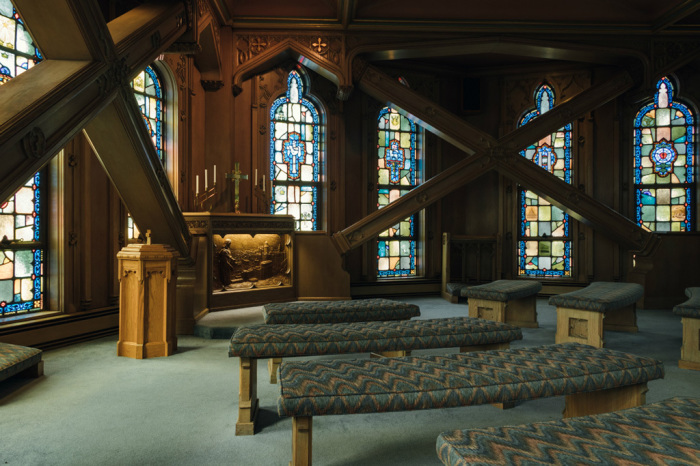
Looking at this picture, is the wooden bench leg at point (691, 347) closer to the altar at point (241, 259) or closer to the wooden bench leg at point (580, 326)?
the wooden bench leg at point (580, 326)

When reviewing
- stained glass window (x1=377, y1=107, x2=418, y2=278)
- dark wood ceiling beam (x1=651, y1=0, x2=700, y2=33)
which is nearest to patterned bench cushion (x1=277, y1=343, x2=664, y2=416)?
stained glass window (x1=377, y1=107, x2=418, y2=278)

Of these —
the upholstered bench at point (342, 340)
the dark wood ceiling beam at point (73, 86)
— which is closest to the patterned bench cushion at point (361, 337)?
the upholstered bench at point (342, 340)

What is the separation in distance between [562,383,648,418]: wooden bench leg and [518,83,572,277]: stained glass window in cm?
807

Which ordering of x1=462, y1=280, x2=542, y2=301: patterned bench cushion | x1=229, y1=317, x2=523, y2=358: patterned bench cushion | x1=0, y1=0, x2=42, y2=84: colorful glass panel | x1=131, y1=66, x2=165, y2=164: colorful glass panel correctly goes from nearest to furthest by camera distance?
x1=229, y1=317, x2=523, y2=358: patterned bench cushion, x1=0, y1=0, x2=42, y2=84: colorful glass panel, x1=462, y1=280, x2=542, y2=301: patterned bench cushion, x1=131, y1=66, x2=165, y2=164: colorful glass panel

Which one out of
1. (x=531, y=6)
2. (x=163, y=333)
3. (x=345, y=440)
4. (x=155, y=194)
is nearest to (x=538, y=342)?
(x=345, y=440)

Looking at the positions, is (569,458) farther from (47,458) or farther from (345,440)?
(47,458)

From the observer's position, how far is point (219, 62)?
8.36 meters

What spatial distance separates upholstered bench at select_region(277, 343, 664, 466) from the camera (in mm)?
2486

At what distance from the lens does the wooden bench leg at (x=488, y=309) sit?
6.40 meters

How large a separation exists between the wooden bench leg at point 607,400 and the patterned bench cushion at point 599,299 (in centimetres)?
247

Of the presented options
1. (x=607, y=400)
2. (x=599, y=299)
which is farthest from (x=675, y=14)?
(x=607, y=400)

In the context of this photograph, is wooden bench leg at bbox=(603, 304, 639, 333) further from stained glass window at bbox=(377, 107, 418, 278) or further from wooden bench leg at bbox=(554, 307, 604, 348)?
stained glass window at bbox=(377, 107, 418, 278)

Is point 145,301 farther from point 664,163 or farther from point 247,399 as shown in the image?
point 664,163

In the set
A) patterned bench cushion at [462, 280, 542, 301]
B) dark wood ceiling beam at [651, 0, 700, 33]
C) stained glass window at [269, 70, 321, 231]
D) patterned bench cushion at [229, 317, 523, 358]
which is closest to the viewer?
patterned bench cushion at [229, 317, 523, 358]
